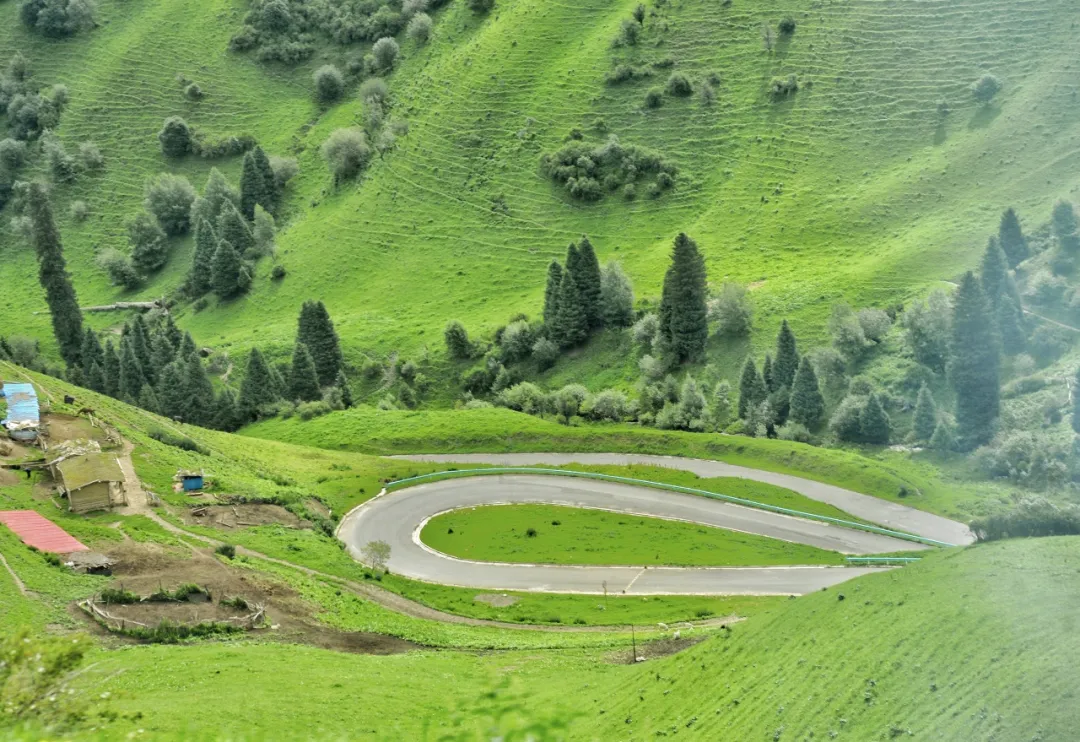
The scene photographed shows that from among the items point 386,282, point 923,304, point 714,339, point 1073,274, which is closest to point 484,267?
point 386,282

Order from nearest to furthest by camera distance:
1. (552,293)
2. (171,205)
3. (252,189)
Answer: (552,293), (252,189), (171,205)

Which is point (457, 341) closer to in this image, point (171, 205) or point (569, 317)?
point (569, 317)

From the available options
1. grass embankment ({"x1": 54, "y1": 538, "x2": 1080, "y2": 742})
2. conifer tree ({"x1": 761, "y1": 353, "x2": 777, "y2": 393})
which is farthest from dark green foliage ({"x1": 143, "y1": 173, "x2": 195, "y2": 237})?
grass embankment ({"x1": 54, "y1": 538, "x2": 1080, "y2": 742})

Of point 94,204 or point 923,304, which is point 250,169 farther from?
point 923,304

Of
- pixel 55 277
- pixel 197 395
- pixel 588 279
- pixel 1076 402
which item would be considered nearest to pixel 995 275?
pixel 1076 402

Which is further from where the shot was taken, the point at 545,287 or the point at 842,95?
the point at 842,95

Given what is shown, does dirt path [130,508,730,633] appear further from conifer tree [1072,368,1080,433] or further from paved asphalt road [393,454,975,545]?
conifer tree [1072,368,1080,433]
